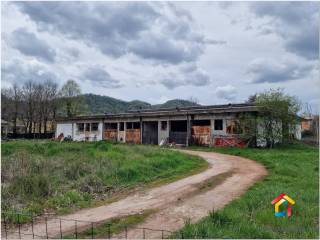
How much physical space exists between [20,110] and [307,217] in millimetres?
59962

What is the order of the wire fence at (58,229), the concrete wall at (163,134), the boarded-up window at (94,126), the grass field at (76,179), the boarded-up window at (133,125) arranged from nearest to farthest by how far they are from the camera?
the wire fence at (58,229) → the grass field at (76,179) → the concrete wall at (163,134) → the boarded-up window at (133,125) → the boarded-up window at (94,126)

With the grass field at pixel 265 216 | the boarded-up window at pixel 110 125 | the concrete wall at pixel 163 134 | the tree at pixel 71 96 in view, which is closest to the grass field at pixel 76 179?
the grass field at pixel 265 216

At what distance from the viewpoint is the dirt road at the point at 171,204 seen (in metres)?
8.09

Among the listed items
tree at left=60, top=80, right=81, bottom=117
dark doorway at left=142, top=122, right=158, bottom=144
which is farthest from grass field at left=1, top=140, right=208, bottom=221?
tree at left=60, top=80, right=81, bottom=117

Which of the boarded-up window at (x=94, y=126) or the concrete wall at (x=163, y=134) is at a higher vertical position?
the boarded-up window at (x=94, y=126)

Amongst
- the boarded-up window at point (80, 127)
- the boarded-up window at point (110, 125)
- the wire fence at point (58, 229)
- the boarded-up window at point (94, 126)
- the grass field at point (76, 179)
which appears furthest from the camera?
the boarded-up window at point (80, 127)

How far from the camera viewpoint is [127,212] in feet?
30.4

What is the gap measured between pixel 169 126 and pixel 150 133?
3151 mm

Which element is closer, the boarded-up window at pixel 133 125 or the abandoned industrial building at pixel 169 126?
the abandoned industrial building at pixel 169 126

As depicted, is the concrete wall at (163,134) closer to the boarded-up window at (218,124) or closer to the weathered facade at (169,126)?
the weathered facade at (169,126)

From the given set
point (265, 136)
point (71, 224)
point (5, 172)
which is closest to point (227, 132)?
point (265, 136)

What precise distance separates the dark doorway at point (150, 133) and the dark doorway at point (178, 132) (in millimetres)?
2113

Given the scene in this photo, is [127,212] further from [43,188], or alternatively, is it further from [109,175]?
[109,175]

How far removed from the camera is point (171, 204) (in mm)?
10078
